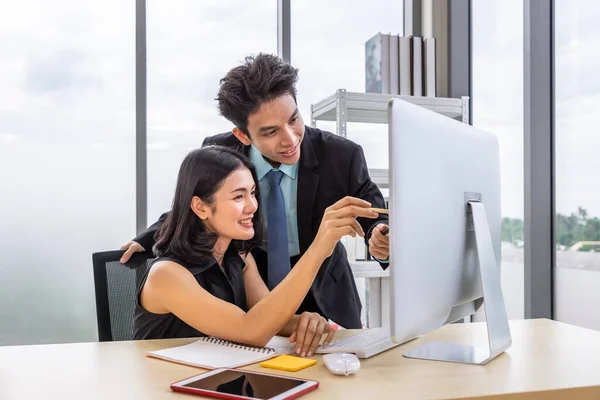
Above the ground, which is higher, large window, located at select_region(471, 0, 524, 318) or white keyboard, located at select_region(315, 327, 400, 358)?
large window, located at select_region(471, 0, 524, 318)

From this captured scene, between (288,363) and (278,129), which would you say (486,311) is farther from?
(278,129)

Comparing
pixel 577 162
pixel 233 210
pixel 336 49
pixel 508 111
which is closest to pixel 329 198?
pixel 233 210

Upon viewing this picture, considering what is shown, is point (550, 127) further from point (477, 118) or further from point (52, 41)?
point (52, 41)

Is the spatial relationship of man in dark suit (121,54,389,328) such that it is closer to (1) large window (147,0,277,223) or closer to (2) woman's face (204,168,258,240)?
(2) woman's face (204,168,258,240)

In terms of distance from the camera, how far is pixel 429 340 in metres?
1.34

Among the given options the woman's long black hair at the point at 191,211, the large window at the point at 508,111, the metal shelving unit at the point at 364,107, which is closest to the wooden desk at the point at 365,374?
the woman's long black hair at the point at 191,211

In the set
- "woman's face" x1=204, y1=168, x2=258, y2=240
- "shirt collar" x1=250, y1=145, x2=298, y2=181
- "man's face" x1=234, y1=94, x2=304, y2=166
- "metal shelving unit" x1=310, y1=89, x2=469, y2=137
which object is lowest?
"woman's face" x1=204, y1=168, x2=258, y2=240

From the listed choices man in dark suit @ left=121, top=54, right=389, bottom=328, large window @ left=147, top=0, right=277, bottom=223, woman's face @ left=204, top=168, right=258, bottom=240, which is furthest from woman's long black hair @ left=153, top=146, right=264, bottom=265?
large window @ left=147, top=0, right=277, bottom=223

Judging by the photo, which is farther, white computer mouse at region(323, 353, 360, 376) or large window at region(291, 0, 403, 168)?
large window at region(291, 0, 403, 168)

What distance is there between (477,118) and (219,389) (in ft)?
7.95

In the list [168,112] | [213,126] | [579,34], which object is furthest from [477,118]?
[168,112]

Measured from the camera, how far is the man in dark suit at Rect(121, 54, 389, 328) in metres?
1.68

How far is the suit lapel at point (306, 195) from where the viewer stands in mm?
1856

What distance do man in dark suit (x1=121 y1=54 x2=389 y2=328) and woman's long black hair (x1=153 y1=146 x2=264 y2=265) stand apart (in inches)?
5.4
